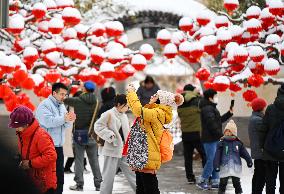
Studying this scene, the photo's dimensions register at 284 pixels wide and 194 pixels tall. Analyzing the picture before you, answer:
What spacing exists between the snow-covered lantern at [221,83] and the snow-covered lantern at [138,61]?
1.89 metres

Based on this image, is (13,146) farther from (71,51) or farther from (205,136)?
(71,51)

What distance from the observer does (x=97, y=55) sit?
51.6 feet

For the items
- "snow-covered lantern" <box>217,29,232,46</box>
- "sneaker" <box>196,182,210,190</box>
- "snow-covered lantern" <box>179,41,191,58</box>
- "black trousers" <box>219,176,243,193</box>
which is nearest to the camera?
"black trousers" <box>219,176,243,193</box>

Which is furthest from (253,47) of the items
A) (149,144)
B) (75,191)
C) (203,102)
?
(149,144)

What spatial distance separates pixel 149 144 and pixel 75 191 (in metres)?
3.74

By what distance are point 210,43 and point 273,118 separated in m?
6.65

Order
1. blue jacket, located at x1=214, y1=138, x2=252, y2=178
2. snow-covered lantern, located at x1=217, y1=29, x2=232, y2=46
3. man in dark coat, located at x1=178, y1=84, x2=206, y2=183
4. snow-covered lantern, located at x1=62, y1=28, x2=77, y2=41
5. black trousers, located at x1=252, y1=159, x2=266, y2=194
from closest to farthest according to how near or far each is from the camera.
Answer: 1. black trousers, located at x1=252, y1=159, x2=266, y2=194
2. blue jacket, located at x1=214, y1=138, x2=252, y2=178
3. man in dark coat, located at x1=178, y1=84, x2=206, y2=183
4. snow-covered lantern, located at x1=217, y1=29, x2=232, y2=46
5. snow-covered lantern, located at x1=62, y1=28, x2=77, y2=41

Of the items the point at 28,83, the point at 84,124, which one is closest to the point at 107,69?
the point at 28,83

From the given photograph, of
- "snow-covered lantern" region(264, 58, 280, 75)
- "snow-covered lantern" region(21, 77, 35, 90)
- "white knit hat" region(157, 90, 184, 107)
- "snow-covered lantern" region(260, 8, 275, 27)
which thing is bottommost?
"snow-covered lantern" region(21, 77, 35, 90)

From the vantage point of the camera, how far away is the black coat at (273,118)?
874 centimetres

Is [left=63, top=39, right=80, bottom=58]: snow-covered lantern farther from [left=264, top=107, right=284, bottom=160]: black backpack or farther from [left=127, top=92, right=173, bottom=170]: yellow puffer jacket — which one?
[left=127, top=92, right=173, bottom=170]: yellow puffer jacket

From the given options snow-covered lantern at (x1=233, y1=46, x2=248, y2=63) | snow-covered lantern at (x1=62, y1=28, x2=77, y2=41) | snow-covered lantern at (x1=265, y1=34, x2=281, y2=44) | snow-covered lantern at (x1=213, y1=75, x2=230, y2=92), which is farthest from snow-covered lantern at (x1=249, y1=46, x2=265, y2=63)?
snow-covered lantern at (x1=62, y1=28, x2=77, y2=41)

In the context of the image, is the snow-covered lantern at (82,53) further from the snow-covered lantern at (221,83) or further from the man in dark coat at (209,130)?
the man in dark coat at (209,130)

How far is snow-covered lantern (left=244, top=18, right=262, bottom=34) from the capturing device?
1427 cm
